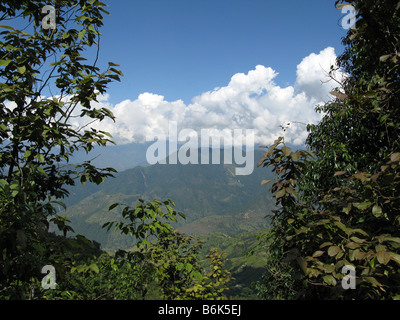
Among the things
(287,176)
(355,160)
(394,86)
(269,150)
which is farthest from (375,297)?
(355,160)

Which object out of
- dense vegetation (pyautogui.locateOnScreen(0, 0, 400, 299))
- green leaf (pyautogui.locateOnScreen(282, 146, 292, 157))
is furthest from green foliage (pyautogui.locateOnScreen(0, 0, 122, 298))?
green leaf (pyautogui.locateOnScreen(282, 146, 292, 157))

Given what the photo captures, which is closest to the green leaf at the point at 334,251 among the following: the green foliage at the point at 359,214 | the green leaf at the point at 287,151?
the green foliage at the point at 359,214

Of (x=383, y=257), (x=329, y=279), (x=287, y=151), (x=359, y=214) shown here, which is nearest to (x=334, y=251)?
(x=329, y=279)

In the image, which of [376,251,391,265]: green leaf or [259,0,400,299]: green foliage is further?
[259,0,400,299]: green foliage

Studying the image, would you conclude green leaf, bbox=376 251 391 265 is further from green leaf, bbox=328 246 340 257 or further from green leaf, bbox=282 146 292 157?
green leaf, bbox=282 146 292 157

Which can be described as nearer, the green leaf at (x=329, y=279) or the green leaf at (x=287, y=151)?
the green leaf at (x=329, y=279)

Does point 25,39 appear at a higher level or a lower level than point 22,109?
higher

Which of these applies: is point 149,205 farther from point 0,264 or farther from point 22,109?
point 22,109

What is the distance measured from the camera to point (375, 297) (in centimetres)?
214

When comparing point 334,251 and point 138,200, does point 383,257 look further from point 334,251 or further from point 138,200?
point 138,200

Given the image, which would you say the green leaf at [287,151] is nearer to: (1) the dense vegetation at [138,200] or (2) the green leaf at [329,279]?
(1) the dense vegetation at [138,200]
